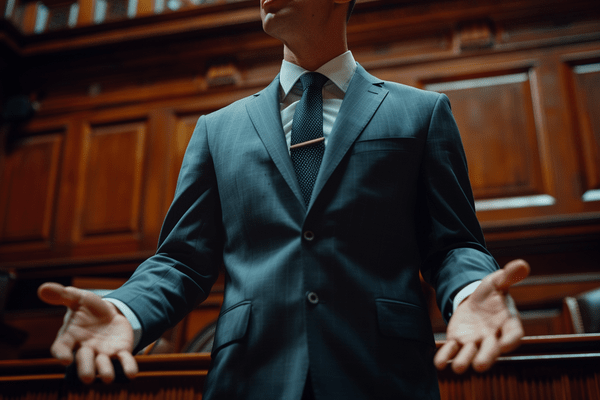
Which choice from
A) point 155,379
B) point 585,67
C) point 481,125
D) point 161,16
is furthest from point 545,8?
point 155,379

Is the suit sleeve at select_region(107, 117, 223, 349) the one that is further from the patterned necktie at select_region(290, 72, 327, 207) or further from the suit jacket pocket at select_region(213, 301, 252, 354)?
the patterned necktie at select_region(290, 72, 327, 207)

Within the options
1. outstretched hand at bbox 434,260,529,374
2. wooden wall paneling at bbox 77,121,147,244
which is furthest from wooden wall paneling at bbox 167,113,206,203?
outstretched hand at bbox 434,260,529,374

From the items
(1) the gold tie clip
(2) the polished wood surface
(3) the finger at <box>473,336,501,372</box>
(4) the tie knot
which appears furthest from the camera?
(2) the polished wood surface

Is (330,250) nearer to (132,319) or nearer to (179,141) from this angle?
(132,319)

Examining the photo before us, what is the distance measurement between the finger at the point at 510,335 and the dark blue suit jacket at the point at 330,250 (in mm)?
157

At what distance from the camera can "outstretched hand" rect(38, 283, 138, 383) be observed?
814 millimetres

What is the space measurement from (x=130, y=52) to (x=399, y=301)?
353 cm

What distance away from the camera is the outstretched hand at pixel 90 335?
2.67 ft

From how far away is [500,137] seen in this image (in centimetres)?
321

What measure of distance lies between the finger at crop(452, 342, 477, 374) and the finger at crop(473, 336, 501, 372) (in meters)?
0.01

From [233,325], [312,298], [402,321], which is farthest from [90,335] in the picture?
[402,321]

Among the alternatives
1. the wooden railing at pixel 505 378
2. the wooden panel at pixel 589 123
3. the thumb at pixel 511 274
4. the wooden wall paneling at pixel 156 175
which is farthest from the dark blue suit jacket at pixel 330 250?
the wooden wall paneling at pixel 156 175

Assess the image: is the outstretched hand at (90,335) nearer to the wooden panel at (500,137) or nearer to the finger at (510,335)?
the finger at (510,335)

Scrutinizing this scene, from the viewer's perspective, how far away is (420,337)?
97 centimetres
